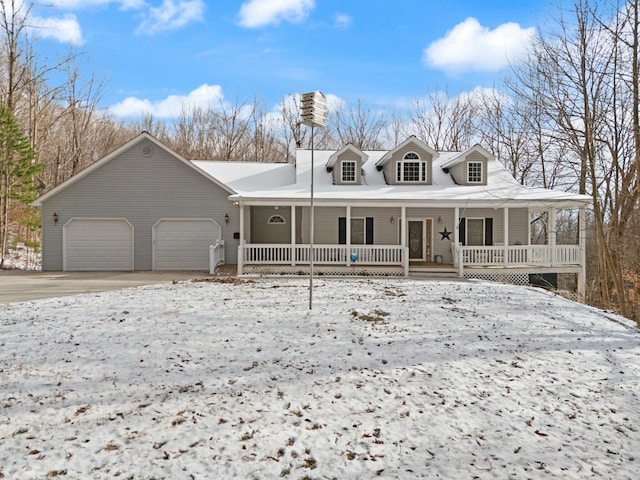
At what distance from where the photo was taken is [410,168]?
17.6 metres

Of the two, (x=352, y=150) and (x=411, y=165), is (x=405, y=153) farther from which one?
(x=352, y=150)

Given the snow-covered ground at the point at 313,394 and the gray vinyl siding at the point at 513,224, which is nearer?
the snow-covered ground at the point at 313,394

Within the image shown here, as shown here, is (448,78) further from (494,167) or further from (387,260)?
(387,260)

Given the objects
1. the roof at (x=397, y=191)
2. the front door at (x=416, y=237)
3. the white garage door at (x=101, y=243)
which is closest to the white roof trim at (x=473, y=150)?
the roof at (x=397, y=191)

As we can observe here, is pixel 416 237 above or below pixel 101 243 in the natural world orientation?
above

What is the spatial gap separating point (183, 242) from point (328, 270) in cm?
607

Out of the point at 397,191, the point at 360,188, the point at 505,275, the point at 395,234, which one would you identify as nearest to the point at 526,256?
the point at 505,275

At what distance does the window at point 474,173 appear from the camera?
17.5 metres

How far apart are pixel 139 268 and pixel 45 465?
45.9 ft

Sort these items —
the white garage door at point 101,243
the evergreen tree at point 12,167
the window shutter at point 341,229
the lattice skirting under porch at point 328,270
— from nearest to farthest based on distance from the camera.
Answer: the lattice skirting under porch at point 328,270 → the white garage door at point 101,243 → the window shutter at point 341,229 → the evergreen tree at point 12,167

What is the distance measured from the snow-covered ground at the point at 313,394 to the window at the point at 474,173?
10280 millimetres

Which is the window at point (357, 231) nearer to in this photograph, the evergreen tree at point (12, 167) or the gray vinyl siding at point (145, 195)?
the gray vinyl siding at point (145, 195)

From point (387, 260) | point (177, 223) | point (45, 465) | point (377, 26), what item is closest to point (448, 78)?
point (377, 26)

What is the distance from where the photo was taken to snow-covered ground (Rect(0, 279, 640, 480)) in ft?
11.2
